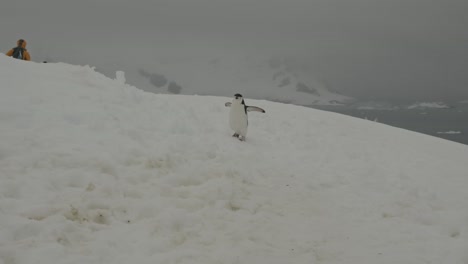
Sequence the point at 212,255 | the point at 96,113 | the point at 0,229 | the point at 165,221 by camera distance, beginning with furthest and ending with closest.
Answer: the point at 96,113 < the point at 165,221 < the point at 212,255 < the point at 0,229

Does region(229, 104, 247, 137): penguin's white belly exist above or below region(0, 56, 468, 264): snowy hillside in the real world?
above

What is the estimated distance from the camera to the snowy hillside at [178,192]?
17.0ft

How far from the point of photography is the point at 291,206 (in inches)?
290

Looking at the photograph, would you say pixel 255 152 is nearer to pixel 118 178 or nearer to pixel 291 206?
pixel 291 206

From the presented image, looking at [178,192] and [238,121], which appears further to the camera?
[238,121]

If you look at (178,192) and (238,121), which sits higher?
(238,121)

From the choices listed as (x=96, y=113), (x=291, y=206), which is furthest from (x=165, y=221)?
(x=96, y=113)

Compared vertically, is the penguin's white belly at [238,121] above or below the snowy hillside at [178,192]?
above

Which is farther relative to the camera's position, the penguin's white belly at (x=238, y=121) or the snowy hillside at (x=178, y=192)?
the penguin's white belly at (x=238, y=121)

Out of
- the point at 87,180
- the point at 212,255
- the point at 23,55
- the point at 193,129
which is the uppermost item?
the point at 23,55

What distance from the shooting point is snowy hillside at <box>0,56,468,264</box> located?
5188 mm

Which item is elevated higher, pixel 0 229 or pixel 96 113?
pixel 96 113

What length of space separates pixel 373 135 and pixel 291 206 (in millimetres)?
11306

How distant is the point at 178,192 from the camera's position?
6.91 metres
